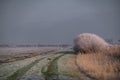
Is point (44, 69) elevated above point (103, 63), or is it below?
below

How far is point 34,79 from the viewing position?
4172 mm

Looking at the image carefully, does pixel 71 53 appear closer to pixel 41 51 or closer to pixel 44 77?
pixel 41 51

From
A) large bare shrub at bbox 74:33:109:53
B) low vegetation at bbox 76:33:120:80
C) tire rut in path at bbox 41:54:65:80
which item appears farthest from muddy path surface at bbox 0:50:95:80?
large bare shrub at bbox 74:33:109:53

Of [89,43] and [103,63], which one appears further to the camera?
[89,43]

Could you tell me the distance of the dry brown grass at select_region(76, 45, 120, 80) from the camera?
4.05 metres

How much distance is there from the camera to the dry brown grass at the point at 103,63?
405 cm

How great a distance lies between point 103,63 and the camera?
181 inches

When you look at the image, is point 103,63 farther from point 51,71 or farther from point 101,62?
point 51,71

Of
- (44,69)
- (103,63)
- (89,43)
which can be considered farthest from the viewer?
(89,43)

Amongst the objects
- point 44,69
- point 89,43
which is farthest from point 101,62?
point 89,43

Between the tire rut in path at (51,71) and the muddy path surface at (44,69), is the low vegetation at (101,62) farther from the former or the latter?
the tire rut in path at (51,71)

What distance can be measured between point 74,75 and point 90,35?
141cm

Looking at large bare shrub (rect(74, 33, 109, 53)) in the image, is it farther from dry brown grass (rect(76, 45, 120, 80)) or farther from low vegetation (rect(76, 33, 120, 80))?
dry brown grass (rect(76, 45, 120, 80))

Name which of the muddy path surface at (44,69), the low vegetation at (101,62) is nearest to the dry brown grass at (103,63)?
the low vegetation at (101,62)
